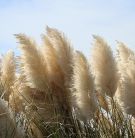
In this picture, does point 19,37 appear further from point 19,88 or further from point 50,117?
point 50,117

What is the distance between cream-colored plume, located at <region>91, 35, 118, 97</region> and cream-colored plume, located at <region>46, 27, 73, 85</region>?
26 cm

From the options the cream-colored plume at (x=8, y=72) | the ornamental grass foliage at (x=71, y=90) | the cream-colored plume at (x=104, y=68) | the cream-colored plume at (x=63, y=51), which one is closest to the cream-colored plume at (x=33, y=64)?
the ornamental grass foliage at (x=71, y=90)

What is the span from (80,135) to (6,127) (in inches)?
53.2

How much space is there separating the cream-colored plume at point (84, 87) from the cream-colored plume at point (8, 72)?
86 cm

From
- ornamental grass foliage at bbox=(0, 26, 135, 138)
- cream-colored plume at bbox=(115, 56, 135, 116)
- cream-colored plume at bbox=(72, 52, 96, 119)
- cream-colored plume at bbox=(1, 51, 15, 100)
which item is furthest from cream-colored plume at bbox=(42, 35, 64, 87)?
cream-colored plume at bbox=(115, 56, 135, 116)

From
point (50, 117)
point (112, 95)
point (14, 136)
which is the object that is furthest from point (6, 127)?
point (112, 95)

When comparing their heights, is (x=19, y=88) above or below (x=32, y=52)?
below

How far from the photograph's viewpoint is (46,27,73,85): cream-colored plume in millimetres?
4461

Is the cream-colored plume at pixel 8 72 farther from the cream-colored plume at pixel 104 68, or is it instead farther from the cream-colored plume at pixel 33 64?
the cream-colored plume at pixel 104 68

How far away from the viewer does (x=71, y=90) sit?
173 inches

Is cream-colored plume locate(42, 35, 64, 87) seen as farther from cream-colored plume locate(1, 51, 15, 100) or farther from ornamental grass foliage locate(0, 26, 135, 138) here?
cream-colored plume locate(1, 51, 15, 100)

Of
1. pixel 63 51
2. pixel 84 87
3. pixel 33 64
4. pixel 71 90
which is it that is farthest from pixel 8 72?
pixel 84 87

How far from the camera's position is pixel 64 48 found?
14.8 ft

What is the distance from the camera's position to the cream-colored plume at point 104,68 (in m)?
4.29
